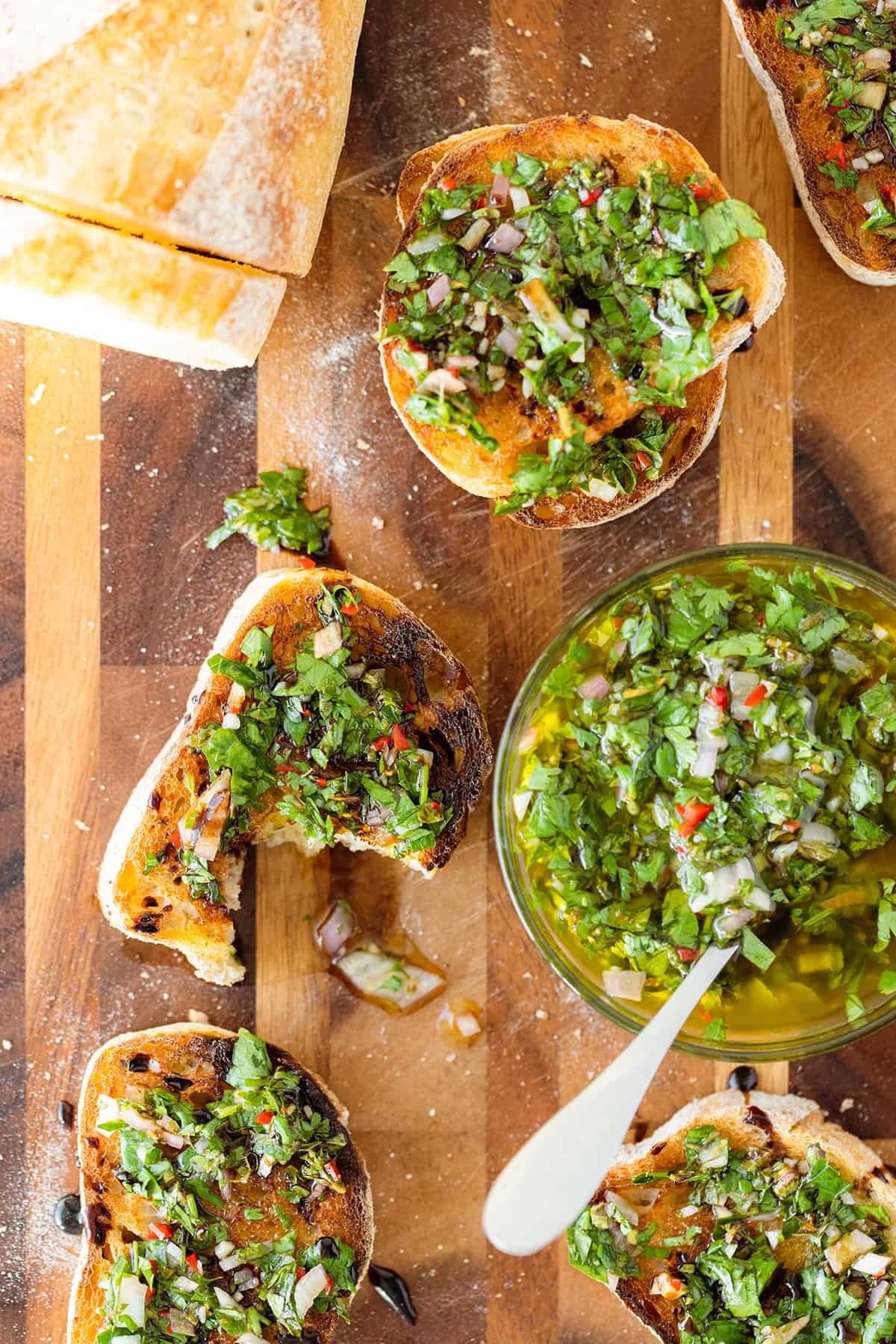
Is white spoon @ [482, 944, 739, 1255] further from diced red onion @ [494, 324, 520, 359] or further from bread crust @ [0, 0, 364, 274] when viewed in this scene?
bread crust @ [0, 0, 364, 274]

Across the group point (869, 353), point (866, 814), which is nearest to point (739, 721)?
point (866, 814)

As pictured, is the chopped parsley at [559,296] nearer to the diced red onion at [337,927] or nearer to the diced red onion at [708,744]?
the diced red onion at [708,744]

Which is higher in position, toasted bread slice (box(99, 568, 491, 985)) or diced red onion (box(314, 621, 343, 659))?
diced red onion (box(314, 621, 343, 659))

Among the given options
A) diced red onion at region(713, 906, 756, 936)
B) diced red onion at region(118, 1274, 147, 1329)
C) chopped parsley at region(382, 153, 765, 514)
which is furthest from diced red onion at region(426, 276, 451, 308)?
diced red onion at region(118, 1274, 147, 1329)

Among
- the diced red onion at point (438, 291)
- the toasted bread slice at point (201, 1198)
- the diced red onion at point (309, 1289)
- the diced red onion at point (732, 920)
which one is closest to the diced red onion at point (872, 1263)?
the diced red onion at point (732, 920)

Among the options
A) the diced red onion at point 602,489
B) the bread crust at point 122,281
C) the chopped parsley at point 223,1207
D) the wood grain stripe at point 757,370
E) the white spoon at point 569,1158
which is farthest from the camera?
the wood grain stripe at point 757,370
